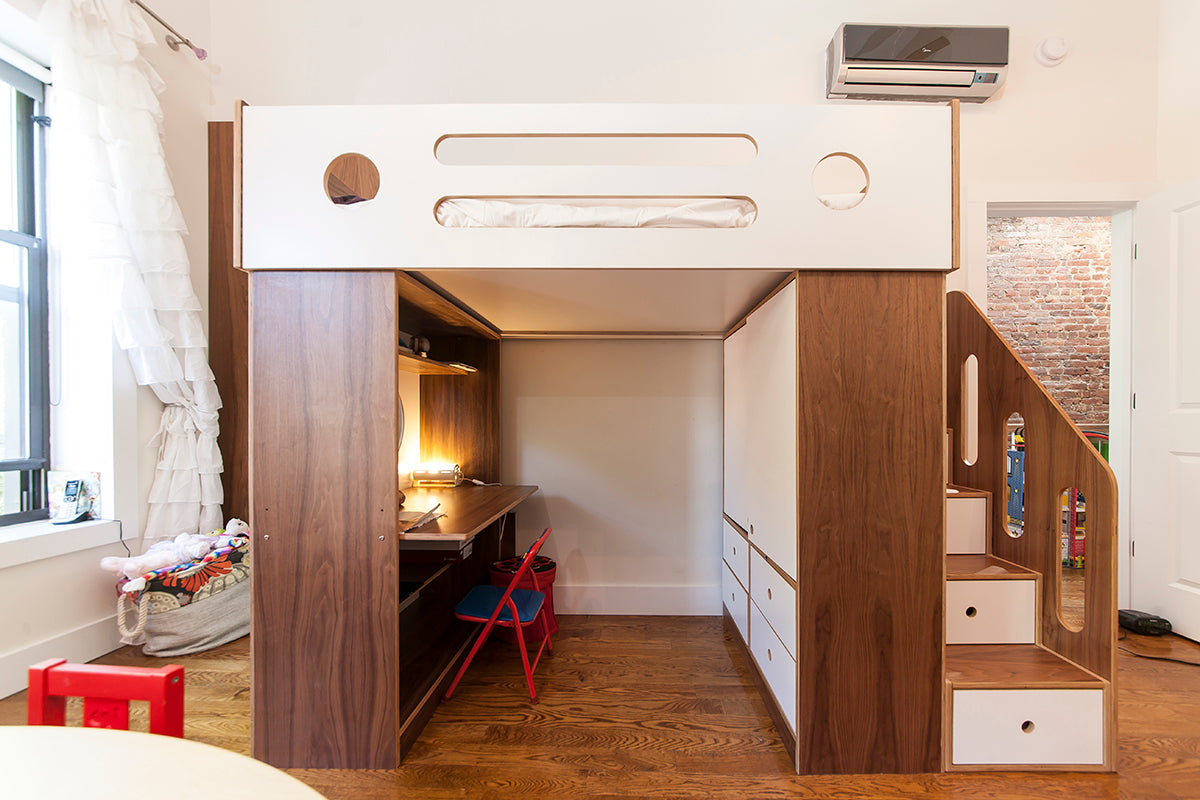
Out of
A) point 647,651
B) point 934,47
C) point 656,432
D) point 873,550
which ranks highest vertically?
point 934,47

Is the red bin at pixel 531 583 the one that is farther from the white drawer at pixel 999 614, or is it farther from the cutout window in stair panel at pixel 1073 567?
the cutout window in stair panel at pixel 1073 567

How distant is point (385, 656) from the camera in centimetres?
151

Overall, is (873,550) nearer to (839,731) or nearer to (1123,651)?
(839,731)

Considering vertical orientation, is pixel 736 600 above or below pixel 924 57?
below

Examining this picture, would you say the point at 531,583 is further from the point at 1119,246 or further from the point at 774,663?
the point at 1119,246

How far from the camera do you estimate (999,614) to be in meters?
1.77

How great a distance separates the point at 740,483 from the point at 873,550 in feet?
2.87

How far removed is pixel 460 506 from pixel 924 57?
2893 mm

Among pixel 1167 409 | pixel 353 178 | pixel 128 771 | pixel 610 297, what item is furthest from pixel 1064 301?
pixel 128 771

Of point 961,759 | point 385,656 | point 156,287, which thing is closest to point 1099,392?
point 961,759

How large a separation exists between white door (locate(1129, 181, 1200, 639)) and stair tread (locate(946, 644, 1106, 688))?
142 centimetres

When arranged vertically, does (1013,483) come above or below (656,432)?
below

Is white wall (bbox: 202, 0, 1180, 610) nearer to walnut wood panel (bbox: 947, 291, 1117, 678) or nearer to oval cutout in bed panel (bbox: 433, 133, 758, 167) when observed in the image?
oval cutout in bed panel (bbox: 433, 133, 758, 167)

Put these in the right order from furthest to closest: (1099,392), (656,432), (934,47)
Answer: (1099,392)
(656,432)
(934,47)
